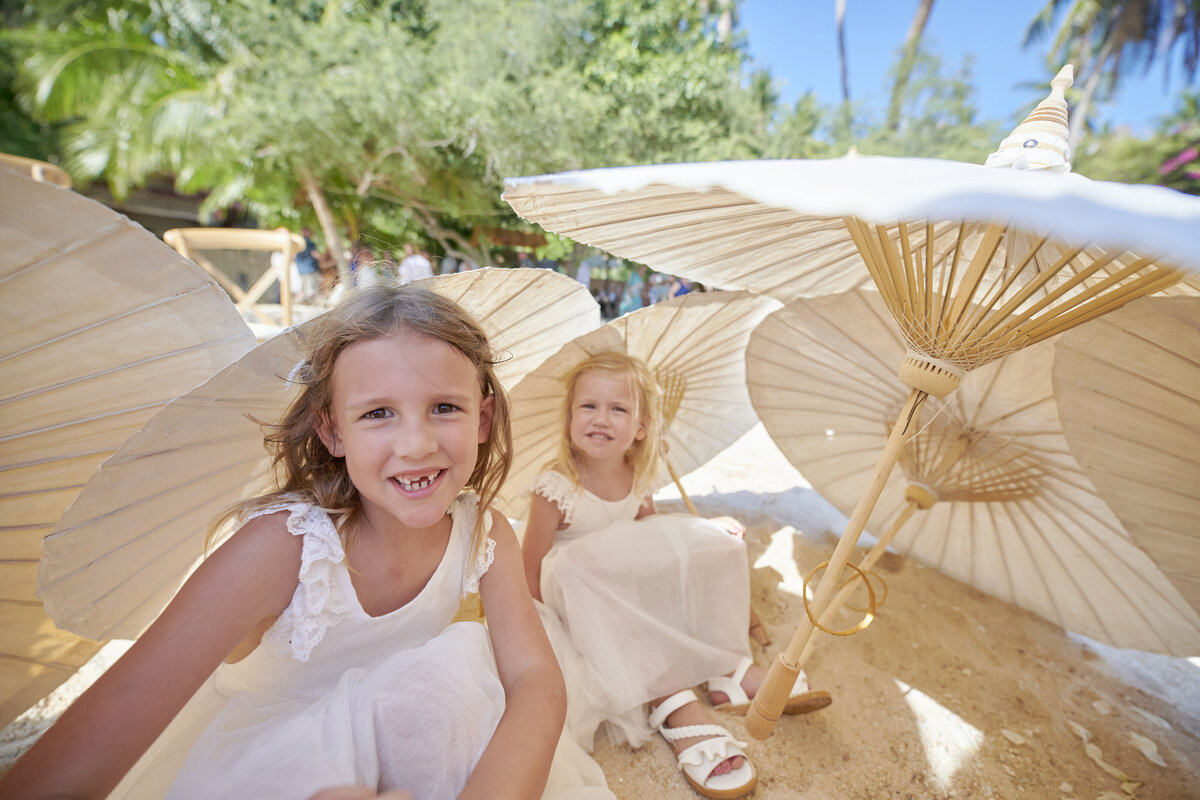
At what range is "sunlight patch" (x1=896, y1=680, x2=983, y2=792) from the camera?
5.33 feet

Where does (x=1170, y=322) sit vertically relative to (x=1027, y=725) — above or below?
above

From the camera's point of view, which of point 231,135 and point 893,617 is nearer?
point 893,617

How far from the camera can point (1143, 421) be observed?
1.29 meters

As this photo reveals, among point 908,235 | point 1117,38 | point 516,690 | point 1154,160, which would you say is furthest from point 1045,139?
point 1117,38

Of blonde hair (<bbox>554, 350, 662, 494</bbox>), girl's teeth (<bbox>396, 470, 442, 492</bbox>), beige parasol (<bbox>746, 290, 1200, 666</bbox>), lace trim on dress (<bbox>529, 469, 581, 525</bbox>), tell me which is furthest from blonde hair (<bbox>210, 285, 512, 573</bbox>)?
beige parasol (<bbox>746, 290, 1200, 666</bbox>)

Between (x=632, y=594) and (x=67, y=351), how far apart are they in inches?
62.3

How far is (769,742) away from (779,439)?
1.24 m

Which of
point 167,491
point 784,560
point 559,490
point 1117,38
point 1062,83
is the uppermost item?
point 1117,38

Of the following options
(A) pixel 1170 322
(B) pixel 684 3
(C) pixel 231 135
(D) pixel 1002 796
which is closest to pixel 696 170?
(A) pixel 1170 322

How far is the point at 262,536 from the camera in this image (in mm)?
1061

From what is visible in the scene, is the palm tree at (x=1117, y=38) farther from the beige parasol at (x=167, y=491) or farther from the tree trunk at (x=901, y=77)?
the beige parasol at (x=167, y=491)

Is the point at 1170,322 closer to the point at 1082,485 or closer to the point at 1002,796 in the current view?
the point at 1082,485

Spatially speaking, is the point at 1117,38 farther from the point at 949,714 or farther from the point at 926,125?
the point at 949,714

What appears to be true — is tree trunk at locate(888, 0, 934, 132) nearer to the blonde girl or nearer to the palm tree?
the palm tree
